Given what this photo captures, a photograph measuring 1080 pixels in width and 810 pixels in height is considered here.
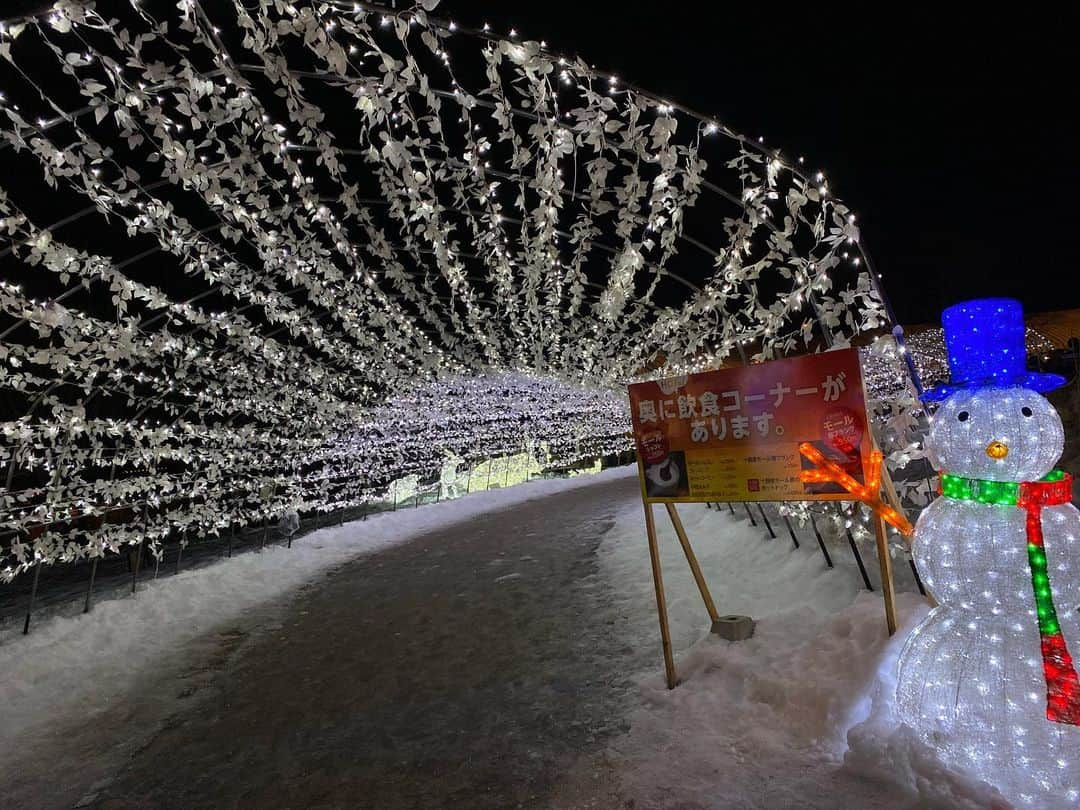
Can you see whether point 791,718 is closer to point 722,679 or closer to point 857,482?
point 722,679

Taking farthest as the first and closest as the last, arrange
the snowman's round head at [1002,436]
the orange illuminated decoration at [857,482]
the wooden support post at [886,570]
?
the wooden support post at [886,570]
the orange illuminated decoration at [857,482]
the snowman's round head at [1002,436]

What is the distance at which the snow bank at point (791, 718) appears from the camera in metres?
3.24

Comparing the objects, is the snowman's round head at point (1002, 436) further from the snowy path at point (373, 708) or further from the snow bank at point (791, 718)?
the snowy path at point (373, 708)

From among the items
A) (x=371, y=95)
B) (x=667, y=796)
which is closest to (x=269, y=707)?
(x=667, y=796)

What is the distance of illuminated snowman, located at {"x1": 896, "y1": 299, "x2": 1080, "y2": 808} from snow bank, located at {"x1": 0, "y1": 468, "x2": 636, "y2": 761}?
255 inches

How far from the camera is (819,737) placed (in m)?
3.77

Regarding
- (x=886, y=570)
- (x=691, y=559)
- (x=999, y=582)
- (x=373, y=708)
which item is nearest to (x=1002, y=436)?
(x=999, y=582)

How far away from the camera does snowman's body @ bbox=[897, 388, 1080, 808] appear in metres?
2.88

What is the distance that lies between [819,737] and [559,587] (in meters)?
4.99

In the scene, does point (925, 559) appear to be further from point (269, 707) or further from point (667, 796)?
point (269, 707)

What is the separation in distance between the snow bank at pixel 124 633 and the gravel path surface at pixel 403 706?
55 cm

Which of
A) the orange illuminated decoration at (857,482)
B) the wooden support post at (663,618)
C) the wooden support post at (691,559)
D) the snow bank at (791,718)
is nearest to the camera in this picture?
the snow bank at (791,718)

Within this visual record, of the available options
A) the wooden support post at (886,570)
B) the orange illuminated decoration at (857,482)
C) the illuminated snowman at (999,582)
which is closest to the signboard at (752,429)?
the orange illuminated decoration at (857,482)

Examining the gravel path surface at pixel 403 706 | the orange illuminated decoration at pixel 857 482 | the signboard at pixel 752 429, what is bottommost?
the gravel path surface at pixel 403 706
